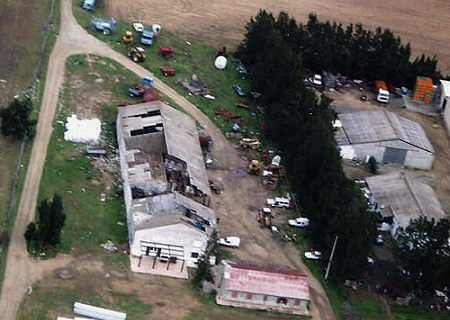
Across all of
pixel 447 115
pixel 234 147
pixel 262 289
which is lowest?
pixel 262 289

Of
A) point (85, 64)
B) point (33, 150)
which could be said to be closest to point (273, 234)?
point (33, 150)

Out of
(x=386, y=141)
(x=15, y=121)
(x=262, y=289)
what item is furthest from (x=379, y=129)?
(x=15, y=121)

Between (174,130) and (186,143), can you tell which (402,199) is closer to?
(186,143)

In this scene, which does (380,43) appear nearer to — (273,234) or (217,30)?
(217,30)

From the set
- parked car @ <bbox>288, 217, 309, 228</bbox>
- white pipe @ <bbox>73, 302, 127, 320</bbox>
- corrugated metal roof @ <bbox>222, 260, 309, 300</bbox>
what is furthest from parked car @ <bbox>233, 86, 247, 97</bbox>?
white pipe @ <bbox>73, 302, 127, 320</bbox>

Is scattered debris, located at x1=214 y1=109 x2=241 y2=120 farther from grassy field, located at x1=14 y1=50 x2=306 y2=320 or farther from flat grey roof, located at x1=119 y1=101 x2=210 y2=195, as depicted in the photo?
grassy field, located at x1=14 y1=50 x2=306 y2=320
